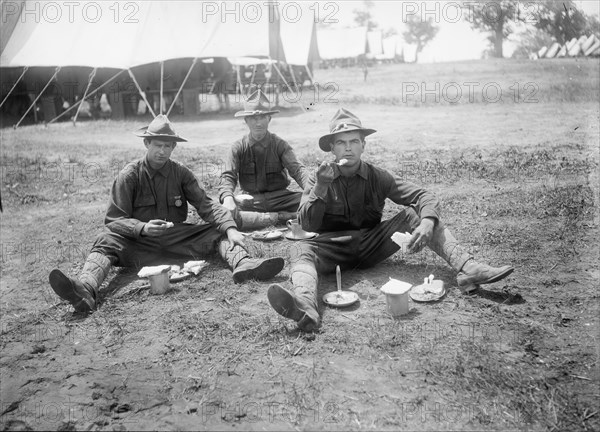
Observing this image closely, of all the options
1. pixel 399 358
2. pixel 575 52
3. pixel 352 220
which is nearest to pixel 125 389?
pixel 399 358

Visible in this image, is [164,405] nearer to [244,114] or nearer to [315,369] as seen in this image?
[315,369]

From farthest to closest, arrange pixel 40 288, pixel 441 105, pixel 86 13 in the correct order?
1. pixel 86 13
2. pixel 441 105
3. pixel 40 288

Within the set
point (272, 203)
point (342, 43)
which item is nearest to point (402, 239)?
point (272, 203)

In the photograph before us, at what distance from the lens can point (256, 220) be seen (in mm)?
6055

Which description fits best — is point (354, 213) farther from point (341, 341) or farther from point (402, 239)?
point (341, 341)

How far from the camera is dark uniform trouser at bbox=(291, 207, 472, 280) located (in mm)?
4043

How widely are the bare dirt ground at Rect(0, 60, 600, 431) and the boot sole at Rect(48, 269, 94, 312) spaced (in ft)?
0.35

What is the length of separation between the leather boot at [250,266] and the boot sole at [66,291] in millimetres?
1160

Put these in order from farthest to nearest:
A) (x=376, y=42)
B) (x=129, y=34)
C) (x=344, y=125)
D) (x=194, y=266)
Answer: (x=376, y=42)
(x=129, y=34)
(x=194, y=266)
(x=344, y=125)

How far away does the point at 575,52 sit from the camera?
2155 centimetres

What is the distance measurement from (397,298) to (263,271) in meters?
1.24

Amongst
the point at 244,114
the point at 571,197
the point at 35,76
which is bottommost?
the point at 571,197

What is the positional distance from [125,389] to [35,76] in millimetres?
19284

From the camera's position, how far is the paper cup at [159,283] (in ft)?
14.2
